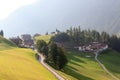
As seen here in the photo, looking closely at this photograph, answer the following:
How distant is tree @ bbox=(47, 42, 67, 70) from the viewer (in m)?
109

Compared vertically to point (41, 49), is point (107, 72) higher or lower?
lower

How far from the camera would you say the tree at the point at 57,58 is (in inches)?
4296

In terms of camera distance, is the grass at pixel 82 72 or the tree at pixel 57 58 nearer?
the grass at pixel 82 72

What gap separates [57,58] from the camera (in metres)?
111

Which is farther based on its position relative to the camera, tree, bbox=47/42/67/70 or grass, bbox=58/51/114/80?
tree, bbox=47/42/67/70

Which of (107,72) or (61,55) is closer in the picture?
(61,55)

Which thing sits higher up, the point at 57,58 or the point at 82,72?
the point at 57,58

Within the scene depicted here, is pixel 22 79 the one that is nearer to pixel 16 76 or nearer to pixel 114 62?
pixel 16 76

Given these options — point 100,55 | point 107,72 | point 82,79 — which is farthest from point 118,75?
point 100,55

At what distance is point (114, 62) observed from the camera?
17675 centimetres

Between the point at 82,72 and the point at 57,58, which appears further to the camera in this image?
the point at 82,72

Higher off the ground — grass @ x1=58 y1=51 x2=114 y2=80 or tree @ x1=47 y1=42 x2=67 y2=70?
tree @ x1=47 y1=42 x2=67 y2=70

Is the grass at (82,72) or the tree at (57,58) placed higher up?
the tree at (57,58)

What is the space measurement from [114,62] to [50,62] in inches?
2635
